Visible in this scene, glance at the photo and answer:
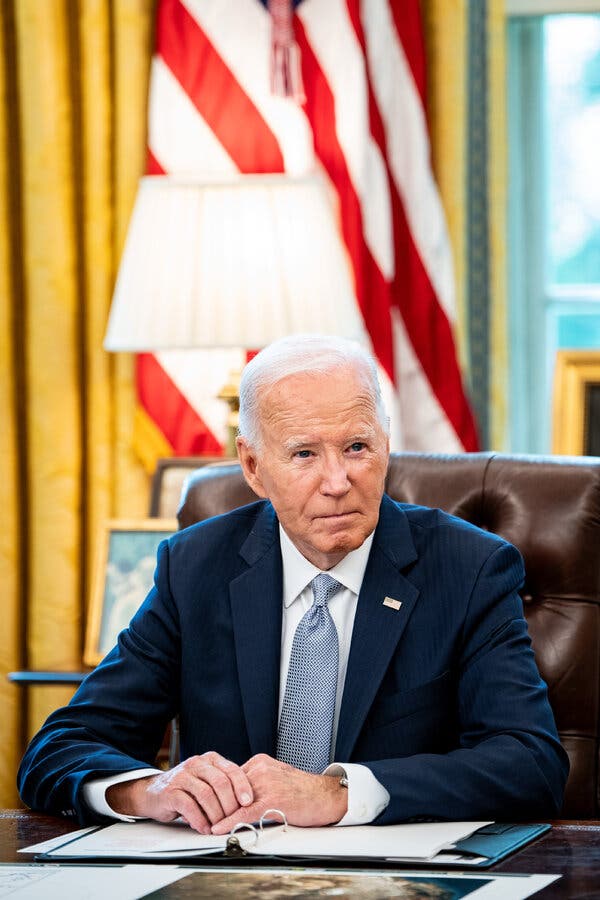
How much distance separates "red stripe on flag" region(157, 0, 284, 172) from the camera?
3521 millimetres

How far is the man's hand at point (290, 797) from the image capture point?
1.60m

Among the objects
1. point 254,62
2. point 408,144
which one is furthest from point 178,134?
point 408,144

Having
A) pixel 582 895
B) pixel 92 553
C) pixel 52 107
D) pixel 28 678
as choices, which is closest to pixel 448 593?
pixel 582 895

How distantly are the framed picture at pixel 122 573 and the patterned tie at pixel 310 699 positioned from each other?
3.79ft

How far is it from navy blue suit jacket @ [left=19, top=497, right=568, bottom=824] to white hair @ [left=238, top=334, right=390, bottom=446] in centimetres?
22

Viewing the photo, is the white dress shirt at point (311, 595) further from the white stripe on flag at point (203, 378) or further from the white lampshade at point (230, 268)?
the white stripe on flag at point (203, 378)

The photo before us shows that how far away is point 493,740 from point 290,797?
0.32m

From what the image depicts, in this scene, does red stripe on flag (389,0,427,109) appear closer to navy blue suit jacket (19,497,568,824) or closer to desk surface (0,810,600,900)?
navy blue suit jacket (19,497,568,824)

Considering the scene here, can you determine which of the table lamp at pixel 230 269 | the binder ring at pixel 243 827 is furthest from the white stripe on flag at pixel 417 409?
the binder ring at pixel 243 827

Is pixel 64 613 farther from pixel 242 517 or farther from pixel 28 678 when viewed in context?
pixel 242 517

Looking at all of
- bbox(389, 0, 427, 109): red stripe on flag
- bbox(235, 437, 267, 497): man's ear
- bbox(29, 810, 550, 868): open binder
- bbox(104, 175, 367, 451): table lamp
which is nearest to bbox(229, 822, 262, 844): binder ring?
bbox(29, 810, 550, 868): open binder

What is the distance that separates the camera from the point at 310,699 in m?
1.95

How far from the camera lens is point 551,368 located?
12.3 ft

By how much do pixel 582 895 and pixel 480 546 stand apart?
2.63 feet
